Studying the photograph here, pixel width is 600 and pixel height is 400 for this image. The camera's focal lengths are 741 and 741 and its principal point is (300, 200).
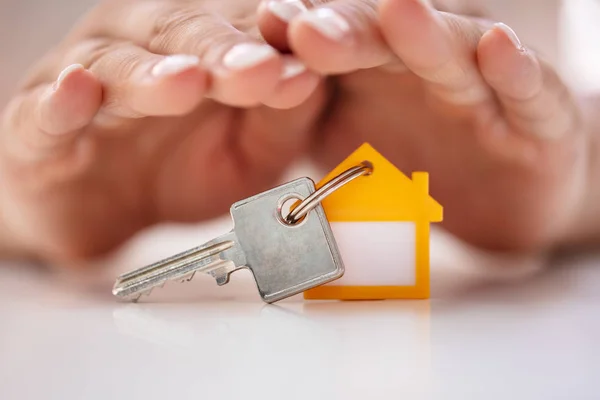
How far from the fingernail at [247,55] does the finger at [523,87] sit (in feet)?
0.61

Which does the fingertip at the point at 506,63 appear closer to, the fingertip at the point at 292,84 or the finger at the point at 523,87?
the finger at the point at 523,87

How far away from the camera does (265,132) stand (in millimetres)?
851

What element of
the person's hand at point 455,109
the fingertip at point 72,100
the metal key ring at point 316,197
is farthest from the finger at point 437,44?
the fingertip at point 72,100

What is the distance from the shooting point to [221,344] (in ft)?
1.54

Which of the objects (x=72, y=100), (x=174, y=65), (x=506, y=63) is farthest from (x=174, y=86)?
(x=506, y=63)

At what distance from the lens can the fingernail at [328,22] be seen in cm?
52

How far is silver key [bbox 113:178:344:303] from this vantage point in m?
0.57

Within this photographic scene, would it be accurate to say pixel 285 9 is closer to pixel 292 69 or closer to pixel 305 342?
pixel 292 69

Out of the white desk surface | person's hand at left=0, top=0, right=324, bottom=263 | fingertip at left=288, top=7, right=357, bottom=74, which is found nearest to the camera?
the white desk surface

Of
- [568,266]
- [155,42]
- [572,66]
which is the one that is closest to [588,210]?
[568,266]

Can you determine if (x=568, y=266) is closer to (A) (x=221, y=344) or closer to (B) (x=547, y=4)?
(A) (x=221, y=344)

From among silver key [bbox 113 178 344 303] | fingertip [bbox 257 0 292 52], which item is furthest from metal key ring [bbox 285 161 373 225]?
fingertip [bbox 257 0 292 52]

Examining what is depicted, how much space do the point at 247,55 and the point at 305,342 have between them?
203 mm

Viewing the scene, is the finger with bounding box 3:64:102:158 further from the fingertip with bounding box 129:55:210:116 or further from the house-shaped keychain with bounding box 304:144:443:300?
the house-shaped keychain with bounding box 304:144:443:300
